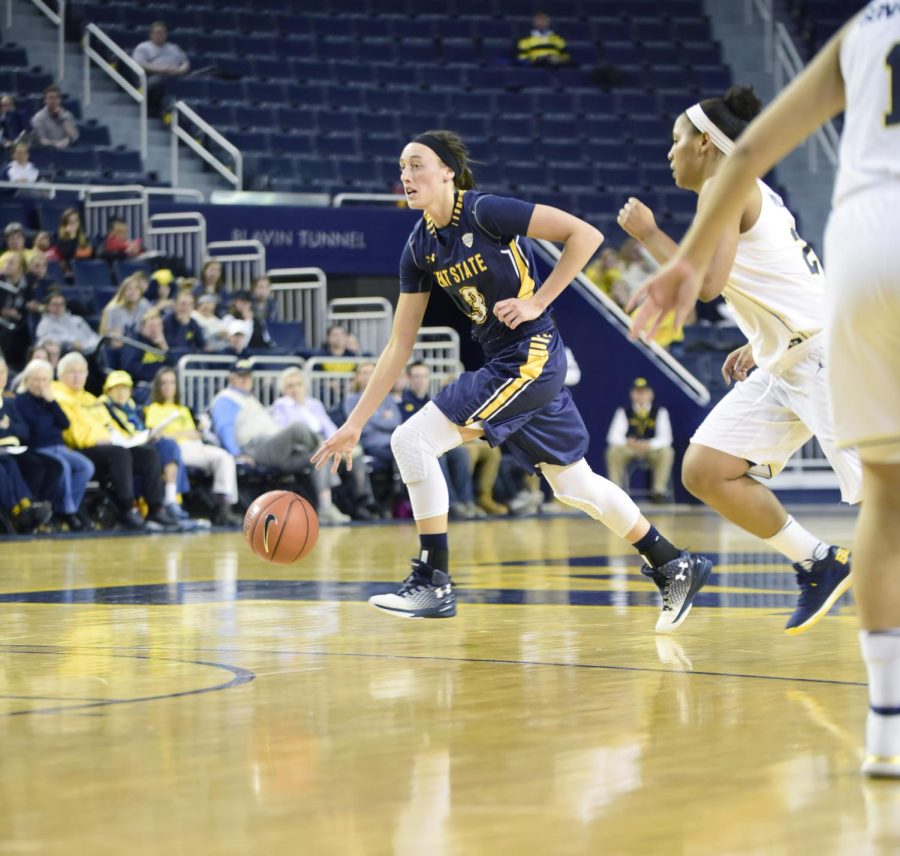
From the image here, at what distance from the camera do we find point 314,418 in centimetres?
1403

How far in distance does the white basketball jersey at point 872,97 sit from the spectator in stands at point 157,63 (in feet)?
54.3

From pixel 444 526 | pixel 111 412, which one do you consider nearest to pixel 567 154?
pixel 111 412

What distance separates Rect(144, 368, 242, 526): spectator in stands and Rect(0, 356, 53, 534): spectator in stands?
56.2 inches

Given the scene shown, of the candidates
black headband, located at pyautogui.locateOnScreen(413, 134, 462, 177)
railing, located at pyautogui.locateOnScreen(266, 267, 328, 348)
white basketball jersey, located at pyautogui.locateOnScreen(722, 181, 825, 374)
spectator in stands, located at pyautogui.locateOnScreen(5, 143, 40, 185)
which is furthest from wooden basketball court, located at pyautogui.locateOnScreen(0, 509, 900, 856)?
spectator in stands, located at pyautogui.locateOnScreen(5, 143, 40, 185)

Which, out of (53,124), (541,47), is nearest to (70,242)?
(53,124)

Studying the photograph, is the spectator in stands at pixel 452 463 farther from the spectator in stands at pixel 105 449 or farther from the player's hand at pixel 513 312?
the player's hand at pixel 513 312

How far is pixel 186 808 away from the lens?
8.89 feet

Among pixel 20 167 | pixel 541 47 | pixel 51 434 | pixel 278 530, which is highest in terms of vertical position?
pixel 541 47

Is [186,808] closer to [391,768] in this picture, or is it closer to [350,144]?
[391,768]

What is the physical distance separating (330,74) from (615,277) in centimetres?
505

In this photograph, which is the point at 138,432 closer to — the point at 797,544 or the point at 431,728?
the point at 797,544

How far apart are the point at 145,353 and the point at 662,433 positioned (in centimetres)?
610

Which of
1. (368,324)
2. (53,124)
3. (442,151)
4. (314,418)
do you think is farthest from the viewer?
(53,124)

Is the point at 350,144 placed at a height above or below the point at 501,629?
above
